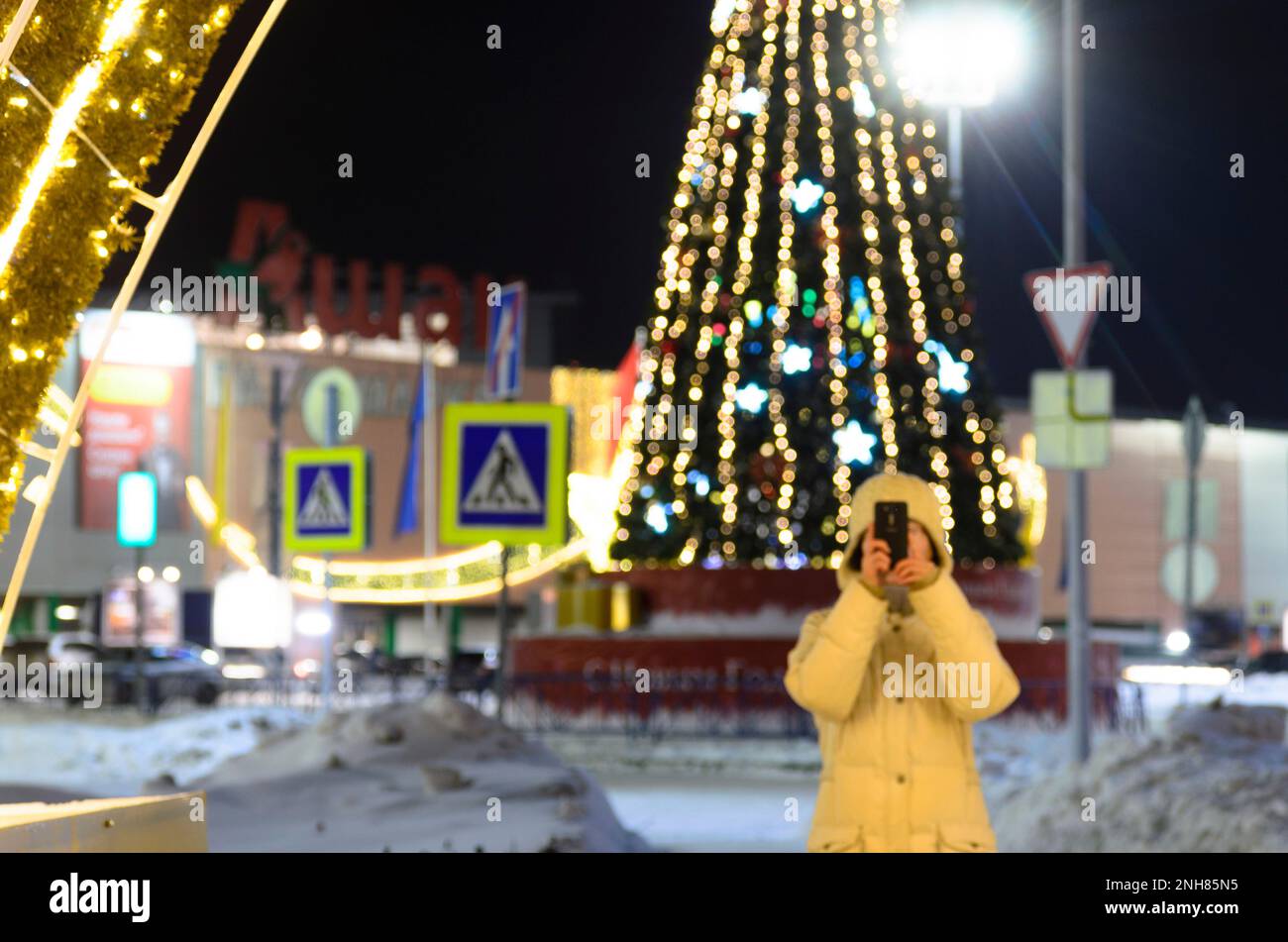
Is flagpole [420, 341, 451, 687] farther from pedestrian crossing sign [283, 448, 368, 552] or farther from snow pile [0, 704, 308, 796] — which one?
pedestrian crossing sign [283, 448, 368, 552]

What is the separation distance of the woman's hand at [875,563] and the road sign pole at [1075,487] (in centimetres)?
1071

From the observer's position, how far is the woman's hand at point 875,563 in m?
4.91

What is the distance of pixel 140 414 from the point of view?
50906 millimetres

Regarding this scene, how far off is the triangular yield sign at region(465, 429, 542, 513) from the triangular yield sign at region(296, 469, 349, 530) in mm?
4792

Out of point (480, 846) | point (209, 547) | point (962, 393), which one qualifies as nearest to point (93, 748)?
point (962, 393)

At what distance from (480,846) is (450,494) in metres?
4.55

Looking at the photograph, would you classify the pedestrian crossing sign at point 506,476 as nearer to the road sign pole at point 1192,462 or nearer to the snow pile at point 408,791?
the snow pile at point 408,791

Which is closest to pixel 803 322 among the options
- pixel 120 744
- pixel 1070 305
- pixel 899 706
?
pixel 1070 305

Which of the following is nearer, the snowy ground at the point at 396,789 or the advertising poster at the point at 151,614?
the snowy ground at the point at 396,789

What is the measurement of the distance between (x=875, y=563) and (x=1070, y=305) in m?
10.6

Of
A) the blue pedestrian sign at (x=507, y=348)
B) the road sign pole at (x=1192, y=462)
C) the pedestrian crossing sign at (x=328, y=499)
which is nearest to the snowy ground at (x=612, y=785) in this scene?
the blue pedestrian sign at (x=507, y=348)

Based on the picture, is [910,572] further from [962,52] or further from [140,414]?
[140,414]

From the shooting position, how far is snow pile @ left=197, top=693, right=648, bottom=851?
10.7 meters

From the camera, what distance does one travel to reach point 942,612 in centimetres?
493
